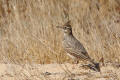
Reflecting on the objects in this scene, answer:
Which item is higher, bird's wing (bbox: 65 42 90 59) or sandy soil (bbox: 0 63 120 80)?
bird's wing (bbox: 65 42 90 59)

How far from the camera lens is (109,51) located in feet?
31.0

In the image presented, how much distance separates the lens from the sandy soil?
306 inches

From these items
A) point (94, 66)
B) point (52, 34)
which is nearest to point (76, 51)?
point (94, 66)

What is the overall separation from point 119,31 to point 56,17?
214 centimetres

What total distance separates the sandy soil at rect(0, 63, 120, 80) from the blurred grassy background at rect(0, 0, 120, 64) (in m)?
0.38

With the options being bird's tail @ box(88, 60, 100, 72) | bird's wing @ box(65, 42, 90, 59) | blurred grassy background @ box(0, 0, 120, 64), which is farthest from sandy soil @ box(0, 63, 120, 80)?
blurred grassy background @ box(0, 0, 120, 64)

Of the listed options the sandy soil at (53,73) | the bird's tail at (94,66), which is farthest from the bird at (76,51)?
the sandy soil at (53,73)

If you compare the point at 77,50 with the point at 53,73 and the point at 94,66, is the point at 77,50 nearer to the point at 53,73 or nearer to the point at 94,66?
the point at 94,66

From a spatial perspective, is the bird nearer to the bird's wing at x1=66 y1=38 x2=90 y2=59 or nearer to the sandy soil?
the bird's wing at x1=66 y1=38 x2=90 y2=59

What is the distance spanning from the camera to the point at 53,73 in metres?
8.26

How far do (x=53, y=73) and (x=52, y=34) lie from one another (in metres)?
2.54

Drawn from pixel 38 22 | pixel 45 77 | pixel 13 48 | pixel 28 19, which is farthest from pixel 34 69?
pixel 28 19

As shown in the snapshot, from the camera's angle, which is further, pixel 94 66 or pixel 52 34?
pixel 52 34

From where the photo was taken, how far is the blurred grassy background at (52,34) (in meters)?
9.59
